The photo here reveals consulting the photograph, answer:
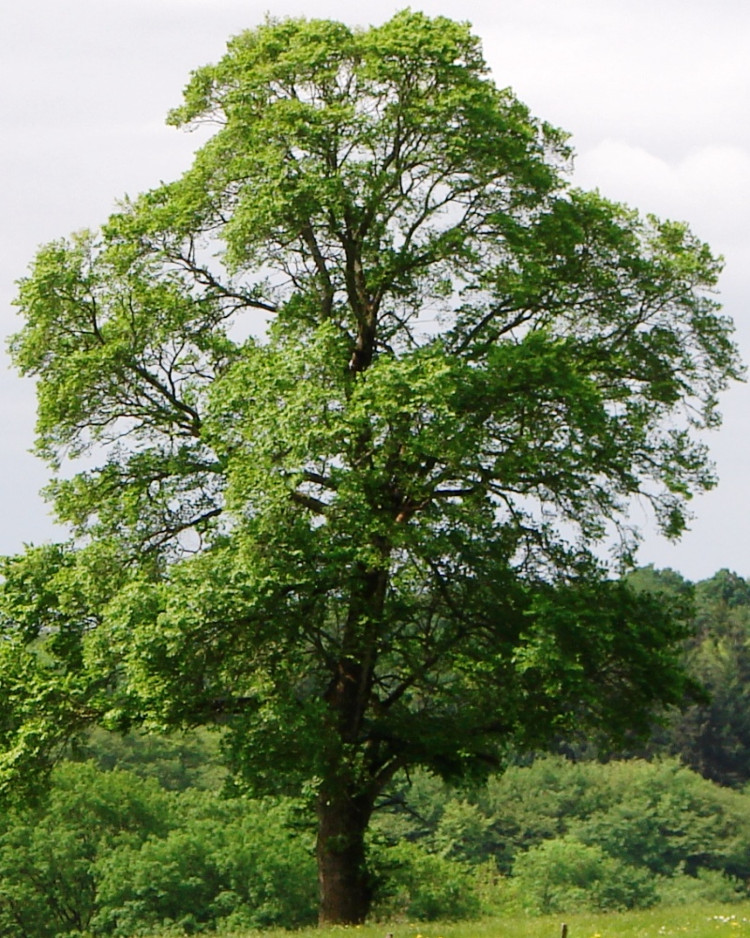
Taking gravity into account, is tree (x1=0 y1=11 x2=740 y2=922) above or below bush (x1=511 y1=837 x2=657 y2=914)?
above

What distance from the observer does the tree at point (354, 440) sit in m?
26.7

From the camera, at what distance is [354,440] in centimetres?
2655

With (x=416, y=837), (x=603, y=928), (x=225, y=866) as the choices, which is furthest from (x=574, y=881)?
(x=603, y=928)

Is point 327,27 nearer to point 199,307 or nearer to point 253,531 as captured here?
point 199,307

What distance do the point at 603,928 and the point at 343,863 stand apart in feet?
26.7

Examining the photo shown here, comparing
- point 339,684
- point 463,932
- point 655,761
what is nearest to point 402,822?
point 655,761

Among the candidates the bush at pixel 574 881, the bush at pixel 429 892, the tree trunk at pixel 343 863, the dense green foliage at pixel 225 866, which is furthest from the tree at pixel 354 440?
the bush at pixel 574 881

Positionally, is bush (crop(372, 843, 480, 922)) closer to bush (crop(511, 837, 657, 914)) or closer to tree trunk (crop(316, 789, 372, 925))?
bush (crop(511, 837, 657, 914))

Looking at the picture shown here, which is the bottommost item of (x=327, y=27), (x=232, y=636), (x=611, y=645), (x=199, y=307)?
(x=611, y=645)

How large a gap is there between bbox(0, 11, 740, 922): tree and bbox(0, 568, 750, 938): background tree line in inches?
98.0

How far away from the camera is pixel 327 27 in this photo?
29.8 metres

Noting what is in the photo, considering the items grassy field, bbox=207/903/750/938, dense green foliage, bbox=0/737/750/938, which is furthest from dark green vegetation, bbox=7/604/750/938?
grassy field, bbox=207/903/750/938

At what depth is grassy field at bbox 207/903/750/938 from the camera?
70.2 ft

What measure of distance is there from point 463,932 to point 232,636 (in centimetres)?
697
